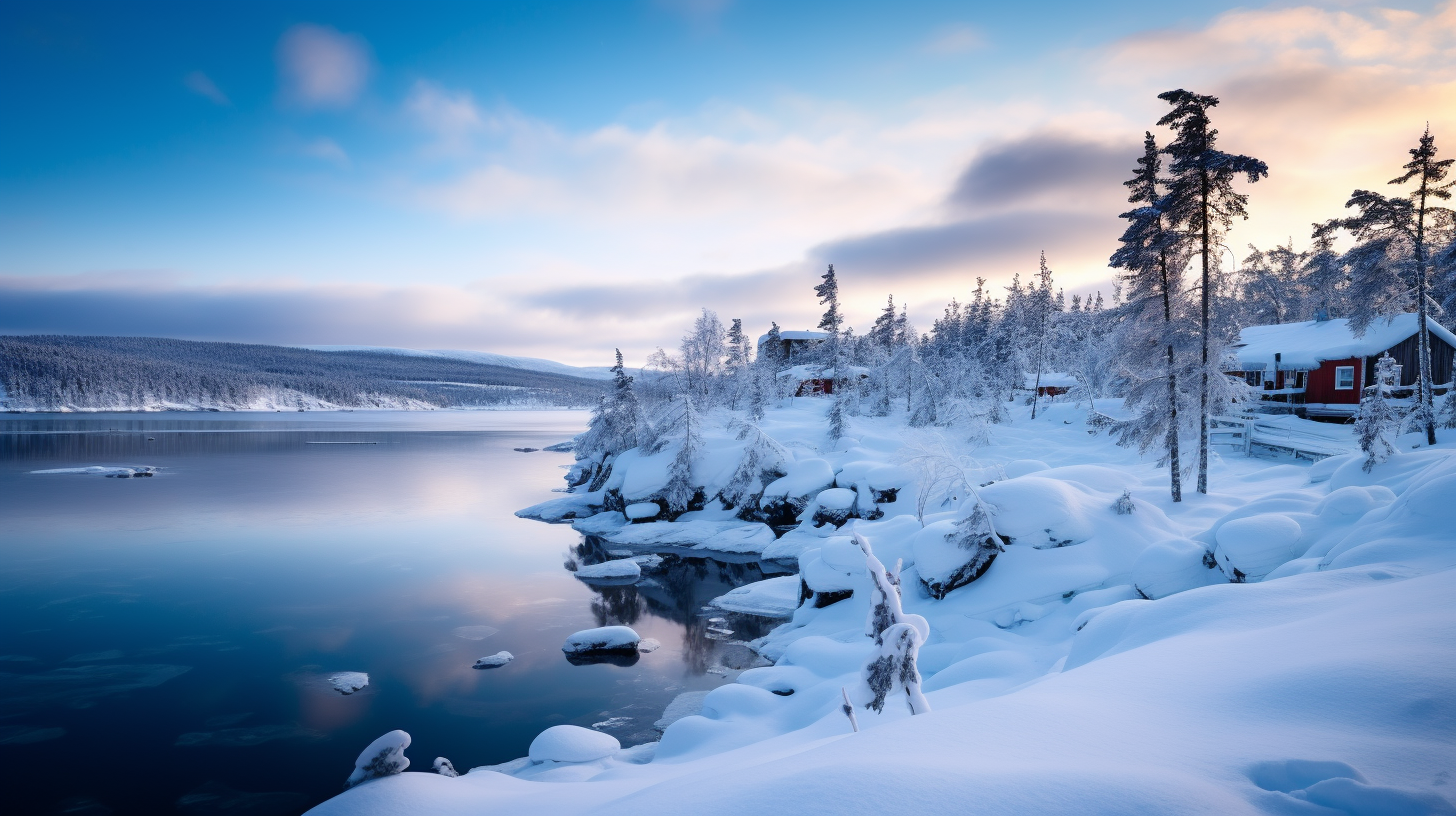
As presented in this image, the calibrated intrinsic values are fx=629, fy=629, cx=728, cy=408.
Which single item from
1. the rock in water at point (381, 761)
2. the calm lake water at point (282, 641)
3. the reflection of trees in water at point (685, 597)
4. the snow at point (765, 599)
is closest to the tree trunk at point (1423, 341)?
the snow at point (765, 599)

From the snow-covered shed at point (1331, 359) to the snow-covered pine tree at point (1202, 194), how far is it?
611 inches

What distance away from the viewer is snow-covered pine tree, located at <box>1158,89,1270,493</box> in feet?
64.4

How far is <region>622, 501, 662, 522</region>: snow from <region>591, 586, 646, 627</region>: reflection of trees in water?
11097 mm

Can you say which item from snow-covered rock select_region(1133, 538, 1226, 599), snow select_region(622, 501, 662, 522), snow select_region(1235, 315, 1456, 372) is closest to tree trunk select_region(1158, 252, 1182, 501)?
snow-covered rock select_region(1133, 538, 1226, 599)

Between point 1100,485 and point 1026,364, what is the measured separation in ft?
180

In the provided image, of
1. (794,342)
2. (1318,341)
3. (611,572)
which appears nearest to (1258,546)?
(611,572)

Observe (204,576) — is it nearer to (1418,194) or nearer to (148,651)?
(148,651)

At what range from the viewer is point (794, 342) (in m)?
87.1

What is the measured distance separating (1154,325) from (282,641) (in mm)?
29272

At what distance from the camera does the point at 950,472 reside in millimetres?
21172

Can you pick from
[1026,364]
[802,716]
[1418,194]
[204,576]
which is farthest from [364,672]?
[1026,364]

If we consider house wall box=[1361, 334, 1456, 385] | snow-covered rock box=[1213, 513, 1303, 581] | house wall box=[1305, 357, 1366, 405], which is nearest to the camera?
snow-covered rock box=[1213, 513, 1303, 581]

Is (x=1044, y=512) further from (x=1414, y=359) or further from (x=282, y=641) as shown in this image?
(x=1414, y=359)

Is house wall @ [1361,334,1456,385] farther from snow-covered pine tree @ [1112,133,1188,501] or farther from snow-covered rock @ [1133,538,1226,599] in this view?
snow-covered rock @ [1133,538,1226,599]
